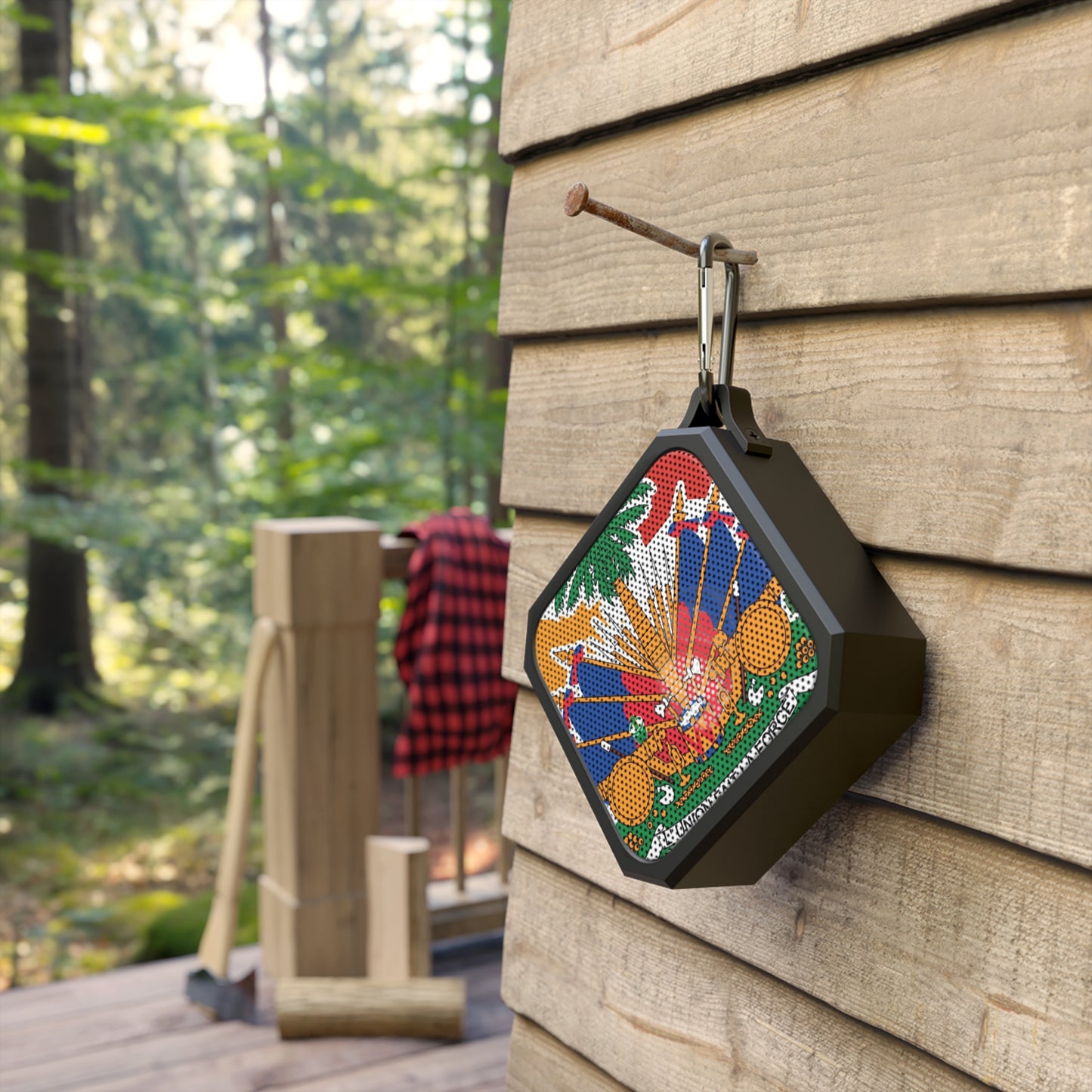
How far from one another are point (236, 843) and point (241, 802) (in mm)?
83

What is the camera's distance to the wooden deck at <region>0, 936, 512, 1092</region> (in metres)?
1.78

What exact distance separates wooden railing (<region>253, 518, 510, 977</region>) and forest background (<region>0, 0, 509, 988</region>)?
2.02 metres

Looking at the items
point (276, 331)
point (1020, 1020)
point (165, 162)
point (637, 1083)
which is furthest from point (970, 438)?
point (165, 162)

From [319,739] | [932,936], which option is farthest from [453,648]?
[932,936]

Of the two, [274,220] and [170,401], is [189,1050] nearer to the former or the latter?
[274,220]

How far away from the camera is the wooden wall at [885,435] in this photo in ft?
1.98

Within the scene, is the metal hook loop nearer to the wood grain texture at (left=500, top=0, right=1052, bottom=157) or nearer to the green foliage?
the wood grain texture at (left=500, top=0, right=1052, bottom=157)

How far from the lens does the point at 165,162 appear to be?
12328mm

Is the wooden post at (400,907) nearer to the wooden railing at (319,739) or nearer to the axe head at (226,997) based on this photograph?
the wooden railing at (319,739)

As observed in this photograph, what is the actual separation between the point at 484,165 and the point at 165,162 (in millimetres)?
8072

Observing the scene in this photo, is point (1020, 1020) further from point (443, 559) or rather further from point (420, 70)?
point (420, 70)

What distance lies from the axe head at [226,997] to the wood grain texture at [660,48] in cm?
163

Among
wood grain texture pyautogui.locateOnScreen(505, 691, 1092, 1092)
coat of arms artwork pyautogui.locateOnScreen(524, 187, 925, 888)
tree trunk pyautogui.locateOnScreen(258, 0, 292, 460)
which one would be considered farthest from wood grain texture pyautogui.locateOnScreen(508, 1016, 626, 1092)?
tree trunk pyautogui.locateOnScreen(258, 0, 292, 460)

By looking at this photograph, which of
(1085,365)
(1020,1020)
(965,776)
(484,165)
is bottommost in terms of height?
(1020,1020)
